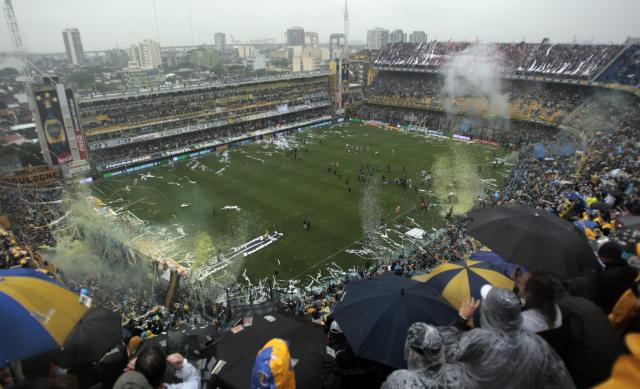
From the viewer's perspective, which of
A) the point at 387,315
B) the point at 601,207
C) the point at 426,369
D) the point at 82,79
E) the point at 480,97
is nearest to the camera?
the point at 426,369

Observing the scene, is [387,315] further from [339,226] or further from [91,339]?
[339,226]

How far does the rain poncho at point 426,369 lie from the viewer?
3.32m

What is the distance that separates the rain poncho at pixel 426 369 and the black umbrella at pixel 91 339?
5.26m

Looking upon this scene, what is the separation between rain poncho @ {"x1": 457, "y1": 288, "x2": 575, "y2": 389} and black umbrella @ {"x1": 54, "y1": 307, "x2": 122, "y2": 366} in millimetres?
5711

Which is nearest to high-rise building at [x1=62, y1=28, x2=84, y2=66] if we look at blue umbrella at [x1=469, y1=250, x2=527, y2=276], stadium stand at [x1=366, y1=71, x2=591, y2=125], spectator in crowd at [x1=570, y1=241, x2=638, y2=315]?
stadium stand at [x1=366, y1=71, x2=591, y2=125]

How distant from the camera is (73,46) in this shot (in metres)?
157

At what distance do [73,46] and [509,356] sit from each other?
191 meters

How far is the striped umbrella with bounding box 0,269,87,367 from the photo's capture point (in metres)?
4.30

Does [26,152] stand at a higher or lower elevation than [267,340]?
lower

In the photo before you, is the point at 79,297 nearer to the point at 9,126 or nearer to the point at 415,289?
the point at 415,289

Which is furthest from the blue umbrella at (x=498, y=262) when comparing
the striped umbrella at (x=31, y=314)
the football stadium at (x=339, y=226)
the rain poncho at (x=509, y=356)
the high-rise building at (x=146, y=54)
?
the high-rise building at (x=146, y=54)

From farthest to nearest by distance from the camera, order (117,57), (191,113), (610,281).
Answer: (117,57)
(191,113)
(610,281)

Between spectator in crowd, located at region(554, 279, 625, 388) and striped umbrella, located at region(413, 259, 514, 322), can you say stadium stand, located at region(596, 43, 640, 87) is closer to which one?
striped umbrella, located at region(413, 259, 514, 322)

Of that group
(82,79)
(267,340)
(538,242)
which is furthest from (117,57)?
(538,242)
